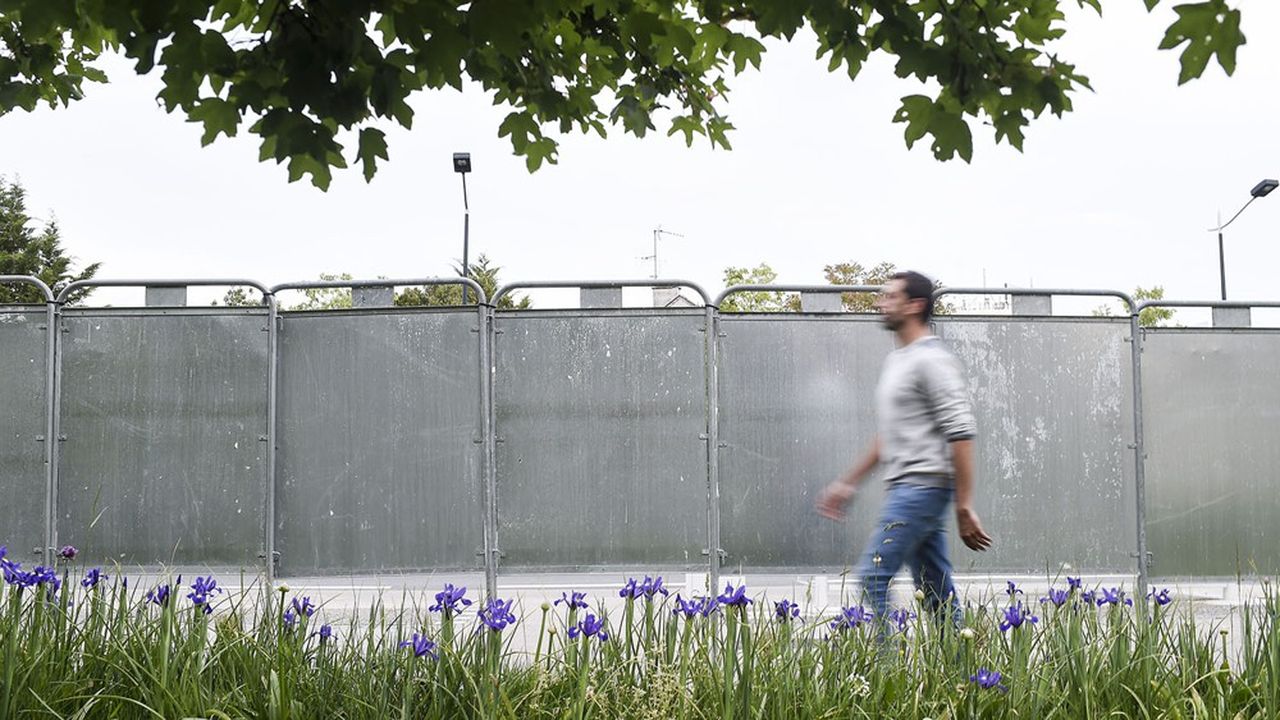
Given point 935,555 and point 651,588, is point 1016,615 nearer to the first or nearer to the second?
point 651,588

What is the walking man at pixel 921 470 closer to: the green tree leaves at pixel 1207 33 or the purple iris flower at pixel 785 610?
the purple iris flower at pixel 785 610

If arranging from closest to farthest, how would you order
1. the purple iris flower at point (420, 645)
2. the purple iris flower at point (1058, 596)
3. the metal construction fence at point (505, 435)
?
the purple iris flower at point (420, 645) < the purple iris flower at point (1058, 596) < the metal construction fence at point (505, 435)

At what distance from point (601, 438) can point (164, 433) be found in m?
2.84

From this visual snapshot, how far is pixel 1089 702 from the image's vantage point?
11.1ft

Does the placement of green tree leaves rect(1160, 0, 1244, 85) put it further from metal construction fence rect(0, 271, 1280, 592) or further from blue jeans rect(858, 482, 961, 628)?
metal construction fence rect(0, 271, 1280, 592)

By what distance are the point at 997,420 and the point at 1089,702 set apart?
5.08 metres

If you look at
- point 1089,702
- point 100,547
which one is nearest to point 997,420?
point 1089,702

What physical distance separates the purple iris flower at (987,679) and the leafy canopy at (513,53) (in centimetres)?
160

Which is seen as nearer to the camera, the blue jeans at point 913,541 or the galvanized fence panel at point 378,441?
the blue jeans at point 913,541

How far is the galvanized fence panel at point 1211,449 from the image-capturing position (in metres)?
8.45

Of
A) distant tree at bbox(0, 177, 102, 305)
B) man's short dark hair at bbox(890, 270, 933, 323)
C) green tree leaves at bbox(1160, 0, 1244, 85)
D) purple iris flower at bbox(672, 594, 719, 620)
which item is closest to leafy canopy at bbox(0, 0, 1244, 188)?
green tree leaves at bbox(1160, 0, 1244, 85)

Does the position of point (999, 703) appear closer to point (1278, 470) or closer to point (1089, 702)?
point (1089, 702)

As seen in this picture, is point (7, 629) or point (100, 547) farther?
Answer: point (100, 547)

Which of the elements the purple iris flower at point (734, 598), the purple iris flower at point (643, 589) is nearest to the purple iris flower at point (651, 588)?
the purple iris flower at point (643, 589)
